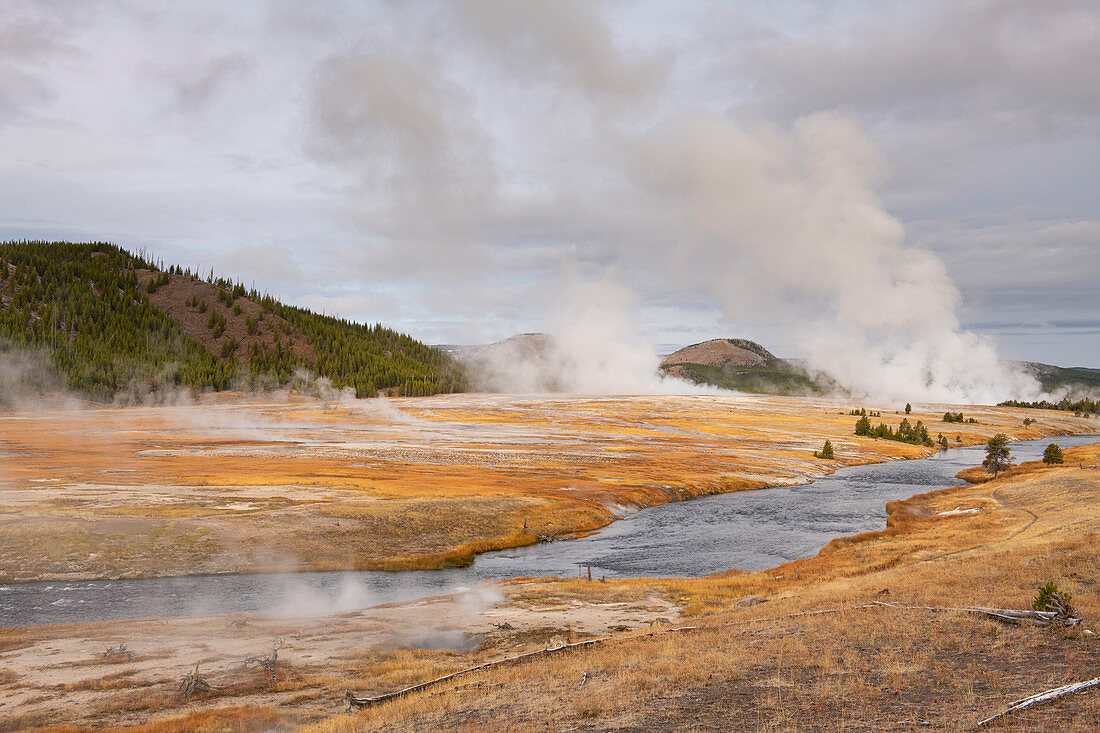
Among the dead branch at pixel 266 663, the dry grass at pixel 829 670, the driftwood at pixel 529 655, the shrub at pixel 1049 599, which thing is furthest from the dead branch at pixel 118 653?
the shrub at pixel 1049 599

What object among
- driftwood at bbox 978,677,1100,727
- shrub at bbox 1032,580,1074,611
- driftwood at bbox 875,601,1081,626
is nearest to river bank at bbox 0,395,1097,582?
driftwood at bbox 875,601,1081,626

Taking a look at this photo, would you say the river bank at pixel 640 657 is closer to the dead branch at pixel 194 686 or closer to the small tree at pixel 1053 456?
the dead branch at pixel 194 686

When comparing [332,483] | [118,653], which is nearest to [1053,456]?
[332,483]

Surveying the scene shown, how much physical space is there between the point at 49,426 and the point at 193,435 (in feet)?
123

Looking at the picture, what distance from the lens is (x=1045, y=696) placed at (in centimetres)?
1341

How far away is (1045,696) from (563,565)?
34480 mm

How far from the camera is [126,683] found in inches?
901

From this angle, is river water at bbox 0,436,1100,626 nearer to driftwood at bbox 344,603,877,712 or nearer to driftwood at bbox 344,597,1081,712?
driftwood at bbox 344,603,877,712

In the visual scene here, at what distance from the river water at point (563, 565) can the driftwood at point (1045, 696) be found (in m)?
30.4

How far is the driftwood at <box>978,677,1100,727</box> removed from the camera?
43.5ft

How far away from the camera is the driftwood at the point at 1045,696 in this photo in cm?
1327

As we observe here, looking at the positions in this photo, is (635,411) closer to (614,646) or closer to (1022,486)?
(1022,486)

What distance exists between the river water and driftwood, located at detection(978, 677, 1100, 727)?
30424mm

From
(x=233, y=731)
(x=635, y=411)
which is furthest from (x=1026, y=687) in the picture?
(x=635, y=411)
